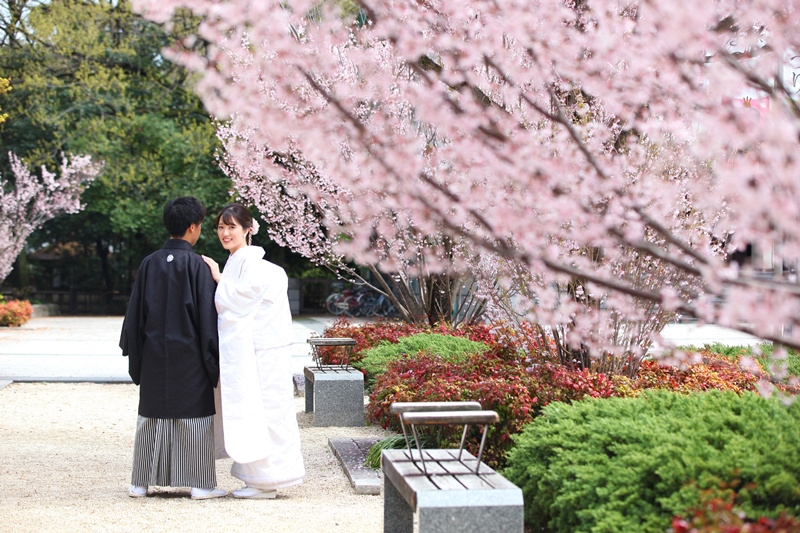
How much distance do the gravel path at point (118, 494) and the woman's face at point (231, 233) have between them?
153 centimetres

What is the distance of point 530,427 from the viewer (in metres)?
4.41

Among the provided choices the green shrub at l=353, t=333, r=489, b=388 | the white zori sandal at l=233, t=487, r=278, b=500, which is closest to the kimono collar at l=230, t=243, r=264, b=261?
the white zori sandal at l=233, t=487, r=278, b=500

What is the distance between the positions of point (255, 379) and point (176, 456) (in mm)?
638

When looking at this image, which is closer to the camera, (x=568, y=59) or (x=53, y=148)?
(x=568, y=59)

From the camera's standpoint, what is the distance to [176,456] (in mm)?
5086

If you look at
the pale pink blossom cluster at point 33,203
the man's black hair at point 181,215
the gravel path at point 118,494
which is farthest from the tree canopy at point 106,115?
the man's black hair at point 181,215

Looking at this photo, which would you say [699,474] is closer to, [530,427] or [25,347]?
[530,427]

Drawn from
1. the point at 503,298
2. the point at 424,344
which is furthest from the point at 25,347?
the point at 503,298

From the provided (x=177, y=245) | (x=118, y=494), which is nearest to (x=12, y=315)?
(x=118, y=494)

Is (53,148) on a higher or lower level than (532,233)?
higher

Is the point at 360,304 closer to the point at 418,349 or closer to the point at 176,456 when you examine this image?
the point at 418,349

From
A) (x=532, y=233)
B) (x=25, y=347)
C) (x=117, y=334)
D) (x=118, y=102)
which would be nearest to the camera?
(x=532, y=233)

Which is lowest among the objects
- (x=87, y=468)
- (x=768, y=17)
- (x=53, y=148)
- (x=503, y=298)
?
(x=87, y=468)

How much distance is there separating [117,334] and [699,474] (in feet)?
58.7
